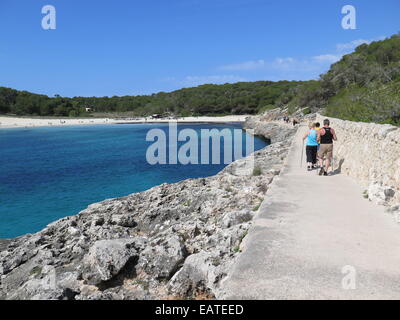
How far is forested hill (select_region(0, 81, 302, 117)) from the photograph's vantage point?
106 metres

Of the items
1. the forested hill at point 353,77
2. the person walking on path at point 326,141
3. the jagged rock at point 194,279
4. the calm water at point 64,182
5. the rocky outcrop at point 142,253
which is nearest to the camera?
the jagged rock at point 194,279

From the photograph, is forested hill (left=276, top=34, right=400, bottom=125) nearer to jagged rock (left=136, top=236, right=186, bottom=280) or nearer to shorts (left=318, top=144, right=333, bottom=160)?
shorts (left=318, top=144, right=333, bottom=160)

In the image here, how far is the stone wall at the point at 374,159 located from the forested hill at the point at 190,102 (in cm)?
8968

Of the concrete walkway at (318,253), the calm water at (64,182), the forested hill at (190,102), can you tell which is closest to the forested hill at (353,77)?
the calm water at (64,182)

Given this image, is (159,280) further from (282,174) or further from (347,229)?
(282,174)

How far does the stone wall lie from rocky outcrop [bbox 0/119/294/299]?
2485 mm

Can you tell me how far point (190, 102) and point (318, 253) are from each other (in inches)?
4524

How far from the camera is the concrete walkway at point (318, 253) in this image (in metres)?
3.34

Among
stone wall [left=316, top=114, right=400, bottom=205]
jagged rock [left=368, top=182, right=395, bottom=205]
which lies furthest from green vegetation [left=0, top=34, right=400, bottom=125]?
jagged rock [left=368, top=182, right=395, bottom=205]

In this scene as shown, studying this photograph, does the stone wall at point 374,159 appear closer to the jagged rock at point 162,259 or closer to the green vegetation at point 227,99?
the jagged rock at point 162,259

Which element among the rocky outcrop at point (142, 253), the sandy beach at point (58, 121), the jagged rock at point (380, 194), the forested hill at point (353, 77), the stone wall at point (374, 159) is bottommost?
the rocky outcrop at point (142, 253)

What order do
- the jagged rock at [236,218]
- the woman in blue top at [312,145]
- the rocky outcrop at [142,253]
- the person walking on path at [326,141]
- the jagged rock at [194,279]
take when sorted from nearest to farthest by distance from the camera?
the jagged rock at [194,279] < the rocky outcrop at [142,253] < the jagged rock at [236,218] < the person walking on path at [326,141] < the woman in blue top at [312,145]
